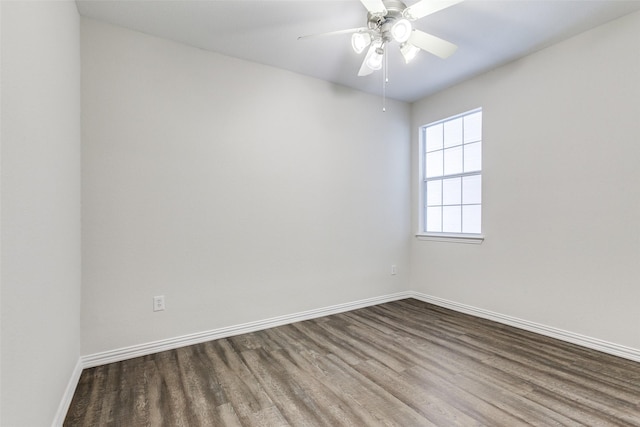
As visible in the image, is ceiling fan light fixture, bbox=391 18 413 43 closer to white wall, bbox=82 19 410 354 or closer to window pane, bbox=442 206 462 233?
white wall, bbox=82 19 410 354

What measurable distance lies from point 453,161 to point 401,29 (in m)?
2.25

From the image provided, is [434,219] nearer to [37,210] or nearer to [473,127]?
[473,127]

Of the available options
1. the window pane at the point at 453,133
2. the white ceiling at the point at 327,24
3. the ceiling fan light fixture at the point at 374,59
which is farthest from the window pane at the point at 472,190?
the ceiling fan light fixture at the point at 374,59

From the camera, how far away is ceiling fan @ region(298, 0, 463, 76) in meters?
1.78

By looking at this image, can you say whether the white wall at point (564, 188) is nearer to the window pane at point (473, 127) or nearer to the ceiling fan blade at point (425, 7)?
the window pane at point (473, 127)

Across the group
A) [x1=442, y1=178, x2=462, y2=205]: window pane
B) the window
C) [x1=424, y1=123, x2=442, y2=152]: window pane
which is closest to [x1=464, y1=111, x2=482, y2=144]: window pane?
the window

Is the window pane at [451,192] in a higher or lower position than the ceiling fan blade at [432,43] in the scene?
lower

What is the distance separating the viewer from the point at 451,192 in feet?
12.4

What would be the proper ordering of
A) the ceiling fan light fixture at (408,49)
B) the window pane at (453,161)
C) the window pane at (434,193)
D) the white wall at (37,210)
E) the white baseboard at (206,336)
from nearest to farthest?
1. the white wall at (37,210)
2. the ceiling fan light fixture at (408,49)
3. the white baseboard at (206,336)
4. the window pane at (453,161)
5. the window pane at (434,193)

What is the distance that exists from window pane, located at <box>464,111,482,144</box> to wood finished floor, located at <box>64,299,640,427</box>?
6.79 ft

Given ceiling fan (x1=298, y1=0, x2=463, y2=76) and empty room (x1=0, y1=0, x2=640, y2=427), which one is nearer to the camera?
empty room (x1=0, y1=0, x2=640, y2=427)

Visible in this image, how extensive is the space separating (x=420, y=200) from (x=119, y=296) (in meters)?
3.46

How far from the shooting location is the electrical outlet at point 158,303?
8.29 ft

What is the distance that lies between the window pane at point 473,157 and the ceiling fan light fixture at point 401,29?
2.01 m
